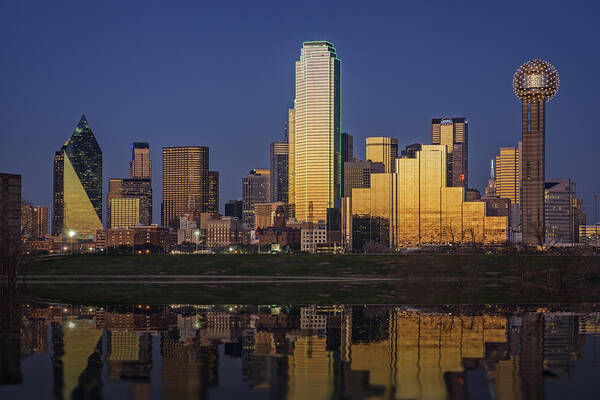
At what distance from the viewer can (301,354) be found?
20172 millimetres

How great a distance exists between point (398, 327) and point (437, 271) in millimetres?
39919

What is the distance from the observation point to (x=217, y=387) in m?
15.9

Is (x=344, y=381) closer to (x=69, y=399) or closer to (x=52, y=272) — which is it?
(x=69, y=399)

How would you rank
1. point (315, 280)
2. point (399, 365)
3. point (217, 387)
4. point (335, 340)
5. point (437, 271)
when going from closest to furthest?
point (217, 387), point (399, 365), point (335, 340), point (315, 280), point (437, 271)

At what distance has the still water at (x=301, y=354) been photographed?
618 inches

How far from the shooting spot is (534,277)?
59.9 m

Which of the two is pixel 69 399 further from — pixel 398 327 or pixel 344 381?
pixel 398 327

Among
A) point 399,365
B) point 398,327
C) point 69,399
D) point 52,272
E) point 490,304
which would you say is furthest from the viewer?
point 52,272

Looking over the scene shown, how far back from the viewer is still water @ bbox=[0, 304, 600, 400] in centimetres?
1570

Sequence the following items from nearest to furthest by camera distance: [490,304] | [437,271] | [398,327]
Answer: [398,327], [490,304], [437,271]

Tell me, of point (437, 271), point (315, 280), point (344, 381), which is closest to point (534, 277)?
point (437, 271)

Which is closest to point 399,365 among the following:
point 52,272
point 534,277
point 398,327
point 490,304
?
point 398,327

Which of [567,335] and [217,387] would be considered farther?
[567,335]

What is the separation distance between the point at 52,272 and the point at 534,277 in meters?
49.0
